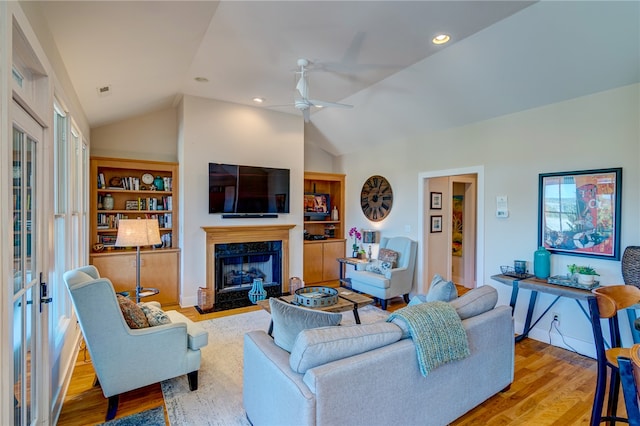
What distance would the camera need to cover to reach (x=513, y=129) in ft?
→ 13.1

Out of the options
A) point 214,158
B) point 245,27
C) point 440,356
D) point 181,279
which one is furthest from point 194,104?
point 440,356

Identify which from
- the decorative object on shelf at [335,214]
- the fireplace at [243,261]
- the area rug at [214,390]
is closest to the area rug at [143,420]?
the area rug at [214,390]

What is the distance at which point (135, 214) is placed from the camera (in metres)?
5.06

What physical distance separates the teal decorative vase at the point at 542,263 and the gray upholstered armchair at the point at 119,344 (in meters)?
3.65

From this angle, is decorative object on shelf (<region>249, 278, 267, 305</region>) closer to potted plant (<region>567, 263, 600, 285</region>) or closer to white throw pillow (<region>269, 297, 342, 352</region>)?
white throw pillow (<region>269, 297, 342, 352</region>)

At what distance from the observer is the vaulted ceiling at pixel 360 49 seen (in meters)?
2.48

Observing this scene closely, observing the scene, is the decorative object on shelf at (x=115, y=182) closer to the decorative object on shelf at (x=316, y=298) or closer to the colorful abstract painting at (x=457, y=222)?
the decorative object on shelf at (x=316, y=298)

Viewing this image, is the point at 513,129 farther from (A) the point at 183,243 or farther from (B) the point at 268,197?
(A) the point at 183,243

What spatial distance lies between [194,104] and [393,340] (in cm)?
451

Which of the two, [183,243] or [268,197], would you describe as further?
[268,197]

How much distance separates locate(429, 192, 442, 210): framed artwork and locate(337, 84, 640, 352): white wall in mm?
347

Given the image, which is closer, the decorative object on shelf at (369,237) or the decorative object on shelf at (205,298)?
the decorative object on shelf at (205,298)

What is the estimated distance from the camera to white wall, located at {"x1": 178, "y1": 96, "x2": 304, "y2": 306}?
4.86 metres

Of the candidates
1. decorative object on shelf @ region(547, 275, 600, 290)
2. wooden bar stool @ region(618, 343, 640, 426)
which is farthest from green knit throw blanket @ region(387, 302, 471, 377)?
decorative object on shelf @ region(547, 275, 600, 290)
